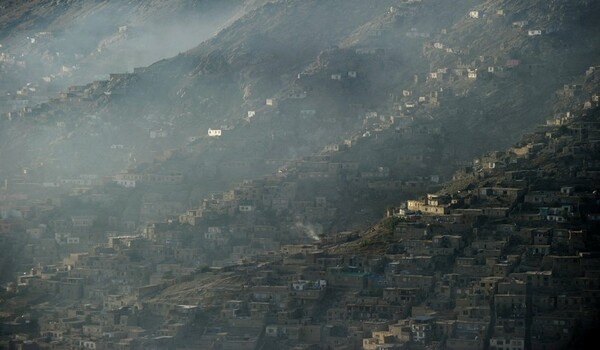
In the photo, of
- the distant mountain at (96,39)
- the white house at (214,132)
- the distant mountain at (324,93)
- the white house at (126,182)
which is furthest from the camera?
the distant mountain at (96,39)

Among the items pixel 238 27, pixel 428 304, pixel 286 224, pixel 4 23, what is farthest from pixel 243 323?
pixel 4 23

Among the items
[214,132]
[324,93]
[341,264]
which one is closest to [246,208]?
[341,264]

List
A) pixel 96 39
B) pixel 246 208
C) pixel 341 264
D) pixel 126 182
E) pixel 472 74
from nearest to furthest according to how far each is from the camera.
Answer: pixel 341 264
pixel 246 208
pixel 126 182
pixel 472 74
pixel 96 39

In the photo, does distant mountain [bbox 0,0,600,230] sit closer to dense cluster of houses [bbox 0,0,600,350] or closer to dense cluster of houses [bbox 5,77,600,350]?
dense cluster of houses [bbox 0,0,600,350]

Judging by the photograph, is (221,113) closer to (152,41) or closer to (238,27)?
(238,27)

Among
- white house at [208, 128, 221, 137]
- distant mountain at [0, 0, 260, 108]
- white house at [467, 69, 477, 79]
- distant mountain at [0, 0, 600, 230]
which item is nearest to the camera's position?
distant mountain at [0, 0, 600, 230]

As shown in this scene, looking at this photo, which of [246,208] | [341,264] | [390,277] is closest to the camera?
[390,277]

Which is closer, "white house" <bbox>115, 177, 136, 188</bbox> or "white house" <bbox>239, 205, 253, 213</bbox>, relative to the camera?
"white house" <bbox>239, 205, 253, 213</bbox>

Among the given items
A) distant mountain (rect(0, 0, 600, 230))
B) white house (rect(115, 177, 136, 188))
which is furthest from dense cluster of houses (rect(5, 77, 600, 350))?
white house (rect(115, 177, 136, 188))

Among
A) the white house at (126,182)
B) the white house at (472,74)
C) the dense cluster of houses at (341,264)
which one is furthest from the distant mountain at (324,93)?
the dense cluster of houses at (341,264)

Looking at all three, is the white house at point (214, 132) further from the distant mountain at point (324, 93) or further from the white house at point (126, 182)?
the white house at point (126, 182)

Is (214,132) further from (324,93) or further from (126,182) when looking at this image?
(126,182)

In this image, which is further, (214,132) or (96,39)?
(96,39)
